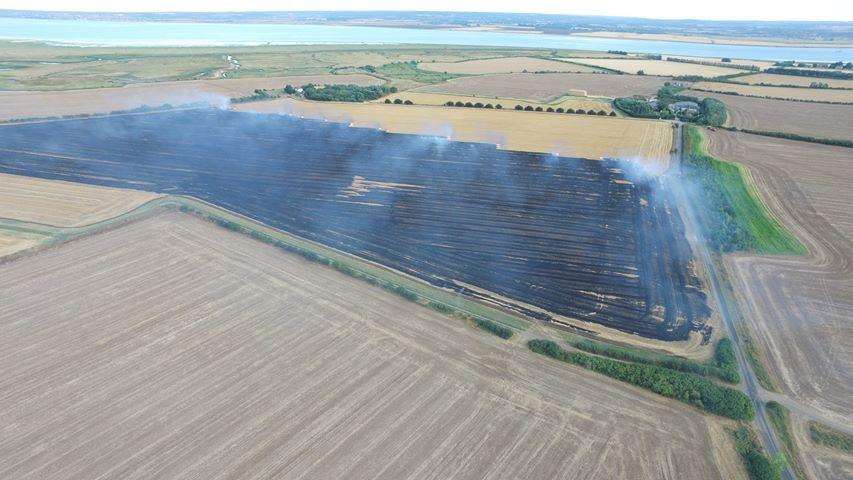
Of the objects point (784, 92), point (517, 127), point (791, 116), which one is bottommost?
point (517, 127)

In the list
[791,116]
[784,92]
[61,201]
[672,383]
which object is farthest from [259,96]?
[784,92]

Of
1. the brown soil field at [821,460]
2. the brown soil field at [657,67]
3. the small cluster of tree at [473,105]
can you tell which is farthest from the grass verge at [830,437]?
the brown soil field at [657,67]

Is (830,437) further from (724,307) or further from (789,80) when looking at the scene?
(789,80)

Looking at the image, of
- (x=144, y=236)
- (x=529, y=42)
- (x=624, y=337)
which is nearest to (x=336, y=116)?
(x=144, y=236)

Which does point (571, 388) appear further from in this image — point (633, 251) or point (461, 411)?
point (633, 251)

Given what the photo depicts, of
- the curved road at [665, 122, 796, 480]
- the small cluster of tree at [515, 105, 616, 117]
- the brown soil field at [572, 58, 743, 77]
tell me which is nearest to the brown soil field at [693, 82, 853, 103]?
the brown soil field at [572, 58, 743, 77]

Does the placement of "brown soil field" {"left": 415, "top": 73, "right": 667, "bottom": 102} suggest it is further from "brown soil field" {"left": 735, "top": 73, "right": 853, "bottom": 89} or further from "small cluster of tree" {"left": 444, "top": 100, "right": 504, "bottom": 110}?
"brown soil field" {"left": 735, "top": 73, "right": 853, "bottom": 89}

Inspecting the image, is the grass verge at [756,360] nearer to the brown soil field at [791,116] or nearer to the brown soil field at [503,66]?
the brown soil field at [791,116]
